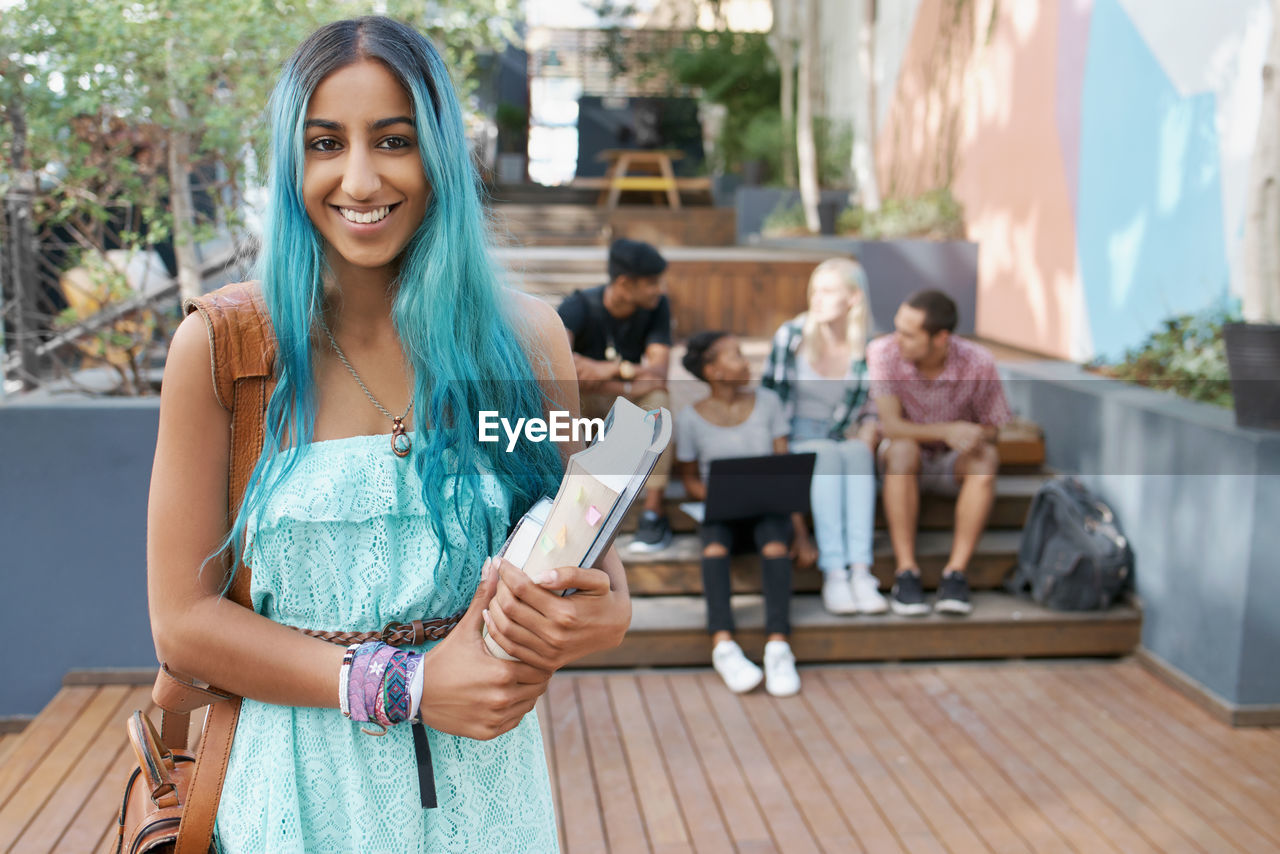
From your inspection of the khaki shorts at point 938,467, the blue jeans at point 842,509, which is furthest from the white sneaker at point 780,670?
the khaki shorts at point 938,467

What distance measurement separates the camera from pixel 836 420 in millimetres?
4281

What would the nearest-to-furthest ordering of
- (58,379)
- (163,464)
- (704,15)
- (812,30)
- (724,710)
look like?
(163,464)
(724,710)
(58,379)
(812,30)
(704,15)

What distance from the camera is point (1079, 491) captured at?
4039 mm

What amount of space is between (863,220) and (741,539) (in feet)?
17.6

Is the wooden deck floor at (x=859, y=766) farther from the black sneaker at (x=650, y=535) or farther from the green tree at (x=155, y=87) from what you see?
the green tree at (x=155, y=87)

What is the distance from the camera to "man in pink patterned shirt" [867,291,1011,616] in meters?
4.09

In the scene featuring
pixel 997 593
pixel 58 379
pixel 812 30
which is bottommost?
pixel 997 593

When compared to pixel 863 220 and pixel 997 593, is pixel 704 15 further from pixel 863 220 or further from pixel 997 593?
pixel 997 593

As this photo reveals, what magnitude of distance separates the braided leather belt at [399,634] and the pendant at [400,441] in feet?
0.51

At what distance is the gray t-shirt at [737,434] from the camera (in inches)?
162

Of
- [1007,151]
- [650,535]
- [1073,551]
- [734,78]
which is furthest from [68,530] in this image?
[734,78]

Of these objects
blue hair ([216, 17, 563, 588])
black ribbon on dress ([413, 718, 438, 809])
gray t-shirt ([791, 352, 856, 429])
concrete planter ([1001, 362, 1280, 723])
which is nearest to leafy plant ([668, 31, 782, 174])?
gray t-shirt ([791, 352, 856, 429])

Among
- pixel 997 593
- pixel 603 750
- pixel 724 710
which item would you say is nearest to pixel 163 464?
pixel 603 750

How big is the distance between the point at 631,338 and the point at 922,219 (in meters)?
4.24
